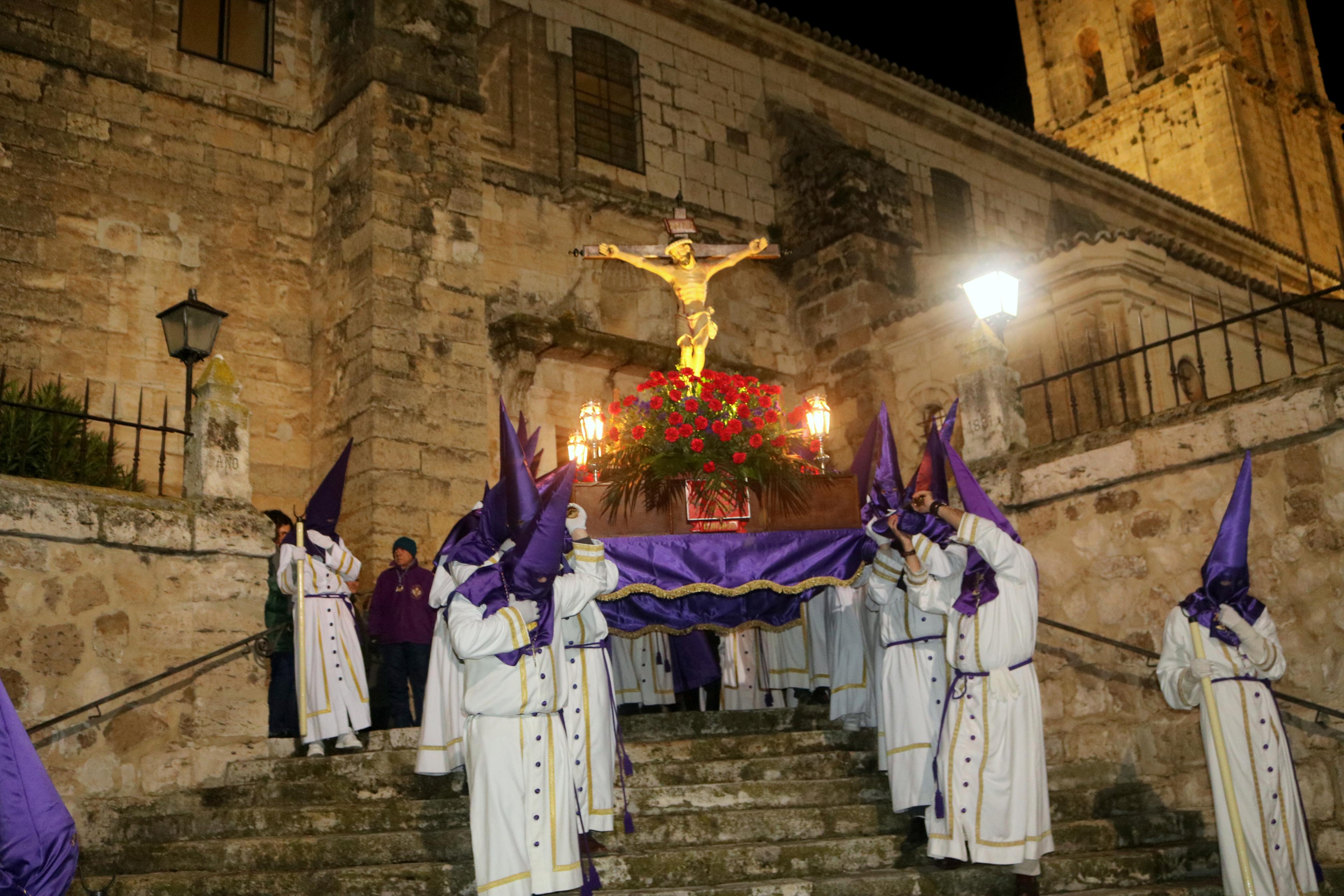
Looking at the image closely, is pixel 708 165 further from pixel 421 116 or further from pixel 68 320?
pixel 68 320

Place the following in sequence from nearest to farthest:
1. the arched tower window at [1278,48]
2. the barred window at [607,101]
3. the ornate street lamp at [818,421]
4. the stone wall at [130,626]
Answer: the stone wall at [130,626] → the ornate street lamp at [818,421] → the barred window at [607,101] → the arched tower window at [1278,48]

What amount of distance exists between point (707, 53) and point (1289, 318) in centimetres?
833

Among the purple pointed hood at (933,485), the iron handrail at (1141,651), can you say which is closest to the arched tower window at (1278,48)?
the iron handrail at (1141,651)

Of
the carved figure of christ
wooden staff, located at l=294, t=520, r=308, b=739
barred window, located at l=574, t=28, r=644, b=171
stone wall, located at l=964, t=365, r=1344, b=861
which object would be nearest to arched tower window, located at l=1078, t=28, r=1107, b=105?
barred window, located at l=574, t=28, r=644, b=171

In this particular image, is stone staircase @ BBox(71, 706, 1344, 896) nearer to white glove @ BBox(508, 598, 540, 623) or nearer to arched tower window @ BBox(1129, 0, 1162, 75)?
white glove @ BBox(508, 598, 540, 623)

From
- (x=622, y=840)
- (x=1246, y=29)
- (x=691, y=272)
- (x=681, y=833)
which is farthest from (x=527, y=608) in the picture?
(x=1246, y=29)

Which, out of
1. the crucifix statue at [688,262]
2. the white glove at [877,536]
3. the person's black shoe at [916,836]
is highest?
the crucifix statue at [688,262]

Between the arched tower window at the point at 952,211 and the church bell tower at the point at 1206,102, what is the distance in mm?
9562

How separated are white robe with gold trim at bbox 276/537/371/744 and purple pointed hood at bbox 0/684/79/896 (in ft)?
14.6

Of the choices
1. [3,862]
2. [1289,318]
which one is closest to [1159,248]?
[1289,318]

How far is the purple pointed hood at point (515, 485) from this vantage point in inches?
235

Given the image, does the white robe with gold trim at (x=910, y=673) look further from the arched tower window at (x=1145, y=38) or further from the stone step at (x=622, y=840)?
the arched tower window at (x=1145, y=38)

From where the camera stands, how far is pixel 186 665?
7941 mm

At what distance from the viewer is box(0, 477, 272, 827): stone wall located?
761 centimetres
